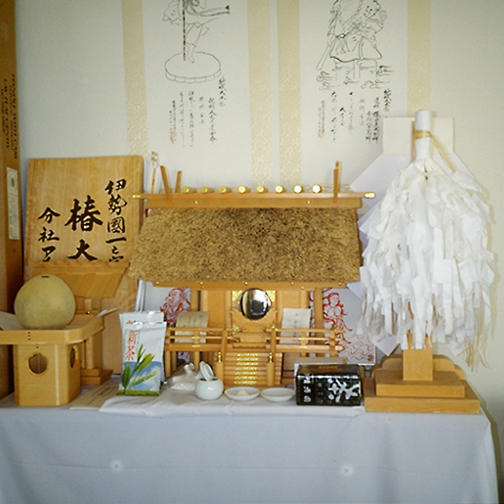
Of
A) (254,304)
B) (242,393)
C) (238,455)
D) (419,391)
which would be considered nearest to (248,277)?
(254,304)

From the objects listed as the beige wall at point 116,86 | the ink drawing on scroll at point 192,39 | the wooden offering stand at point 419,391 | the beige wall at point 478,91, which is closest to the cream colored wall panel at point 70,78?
the beige wall at point 116,86

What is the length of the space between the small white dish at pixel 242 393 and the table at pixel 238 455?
0.12 feet

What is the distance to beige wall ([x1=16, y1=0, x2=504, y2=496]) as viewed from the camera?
2289 millimetres

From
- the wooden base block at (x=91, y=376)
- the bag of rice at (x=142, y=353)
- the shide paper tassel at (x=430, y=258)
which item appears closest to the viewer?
the shide paper tassel at (x=430, y=258)

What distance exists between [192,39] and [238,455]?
6.37 ft

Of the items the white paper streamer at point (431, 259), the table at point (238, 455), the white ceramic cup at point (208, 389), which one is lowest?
the table at point (238, 455)

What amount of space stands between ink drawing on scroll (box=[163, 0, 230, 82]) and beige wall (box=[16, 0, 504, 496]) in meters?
0.29

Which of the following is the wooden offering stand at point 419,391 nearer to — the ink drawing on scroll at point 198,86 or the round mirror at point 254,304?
the round mirror at point 254,304

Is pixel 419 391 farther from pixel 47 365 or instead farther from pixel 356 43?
pixel 356 43

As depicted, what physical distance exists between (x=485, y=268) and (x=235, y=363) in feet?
3.65

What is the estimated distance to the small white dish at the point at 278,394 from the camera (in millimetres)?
1938

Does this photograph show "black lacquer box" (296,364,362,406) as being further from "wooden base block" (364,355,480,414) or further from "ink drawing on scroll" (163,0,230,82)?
"ink drawing on scroll" (163,0,230,82)

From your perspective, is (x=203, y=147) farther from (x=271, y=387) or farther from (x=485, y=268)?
(x=485, y=268)

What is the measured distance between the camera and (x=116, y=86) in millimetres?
2461
